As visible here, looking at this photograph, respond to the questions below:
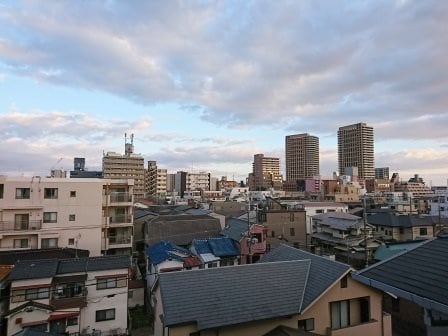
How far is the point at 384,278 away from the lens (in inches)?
259

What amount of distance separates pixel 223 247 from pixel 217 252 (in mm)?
1105

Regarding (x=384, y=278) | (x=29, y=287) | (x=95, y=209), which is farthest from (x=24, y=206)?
(x=384, y=278)

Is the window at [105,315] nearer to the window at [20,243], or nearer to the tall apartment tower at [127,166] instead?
the window at [20,243]

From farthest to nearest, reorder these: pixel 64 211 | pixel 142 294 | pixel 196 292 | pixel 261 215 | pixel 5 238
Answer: pixel 261 215, pixel 64 211, pixel 5 238, pixel 142 294, pixel 196 292

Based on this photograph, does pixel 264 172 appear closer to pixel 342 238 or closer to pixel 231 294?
pixel 342 238

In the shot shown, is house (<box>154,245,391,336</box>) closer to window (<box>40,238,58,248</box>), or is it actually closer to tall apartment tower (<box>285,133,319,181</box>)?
window (<box>40,238,58,248</box>)

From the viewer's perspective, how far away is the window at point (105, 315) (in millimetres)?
20834

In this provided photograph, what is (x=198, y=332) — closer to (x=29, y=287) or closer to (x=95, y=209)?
(x=29, y=287)

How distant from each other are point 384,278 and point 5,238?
3195 cm

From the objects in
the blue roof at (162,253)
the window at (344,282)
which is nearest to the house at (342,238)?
the blue roof at (162,253)

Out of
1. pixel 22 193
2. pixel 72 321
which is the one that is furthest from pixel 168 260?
pixel 22 193

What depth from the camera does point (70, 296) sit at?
66.9ft

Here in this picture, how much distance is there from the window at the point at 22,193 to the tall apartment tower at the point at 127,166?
72.0m

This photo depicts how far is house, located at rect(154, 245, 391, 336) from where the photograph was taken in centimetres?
1283
